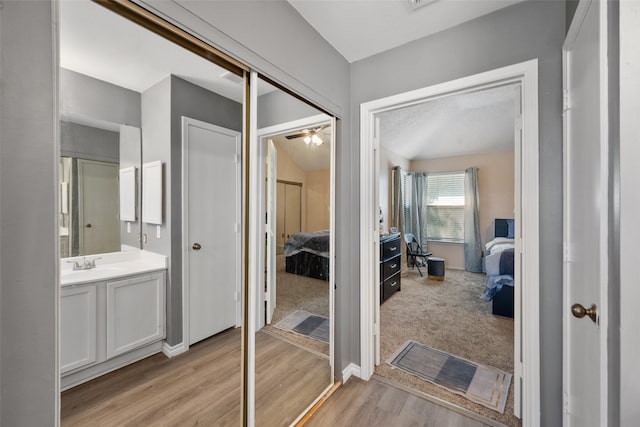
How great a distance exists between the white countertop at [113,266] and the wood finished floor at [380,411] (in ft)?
4.51

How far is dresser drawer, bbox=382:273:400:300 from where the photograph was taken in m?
3.80

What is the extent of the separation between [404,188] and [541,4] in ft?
15.1

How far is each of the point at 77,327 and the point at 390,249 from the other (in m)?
3.56

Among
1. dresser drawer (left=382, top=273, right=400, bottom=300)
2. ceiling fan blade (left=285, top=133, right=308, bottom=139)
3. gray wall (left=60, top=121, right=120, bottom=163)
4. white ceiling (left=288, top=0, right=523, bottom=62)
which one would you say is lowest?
dresser drawer (left=382, top=273, right=400, bottom=300)

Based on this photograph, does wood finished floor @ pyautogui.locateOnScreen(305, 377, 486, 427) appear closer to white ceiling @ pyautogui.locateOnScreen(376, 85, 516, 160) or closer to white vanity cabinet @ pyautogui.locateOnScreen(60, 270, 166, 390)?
white vanity cabinet @ pyautogui.locateOnScreen(60, 270, 166, 390)

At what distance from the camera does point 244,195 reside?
1.33m

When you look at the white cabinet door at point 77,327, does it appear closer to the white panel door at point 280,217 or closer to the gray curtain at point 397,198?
the white panel door at point 280,217

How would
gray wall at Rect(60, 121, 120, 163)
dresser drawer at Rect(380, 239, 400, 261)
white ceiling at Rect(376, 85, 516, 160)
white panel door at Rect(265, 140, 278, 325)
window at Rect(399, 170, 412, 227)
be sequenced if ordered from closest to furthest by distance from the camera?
gray wall at Rect(60, 121, 120, 163) → white panel door at Rect(265, 140, 278, 325) → dresser drawer at Rect(380, 239, 400, 261) → white ceiling at Rect(376, 85, 516, 160) → window at Rect(399, 170, 412, 227)

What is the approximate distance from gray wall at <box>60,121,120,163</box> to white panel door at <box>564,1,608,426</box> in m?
1.62

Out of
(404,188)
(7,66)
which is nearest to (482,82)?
(7,66)

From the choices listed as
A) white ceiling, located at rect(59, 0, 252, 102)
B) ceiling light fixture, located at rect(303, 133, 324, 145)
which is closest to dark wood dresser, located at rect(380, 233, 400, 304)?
ceiling light fixture, located at rect(303, 133, 324, 145)

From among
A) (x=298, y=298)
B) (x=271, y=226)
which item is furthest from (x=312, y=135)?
(x=298, y=298)

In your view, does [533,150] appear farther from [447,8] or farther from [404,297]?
[404,297]

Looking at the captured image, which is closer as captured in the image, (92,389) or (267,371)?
(92,389)
